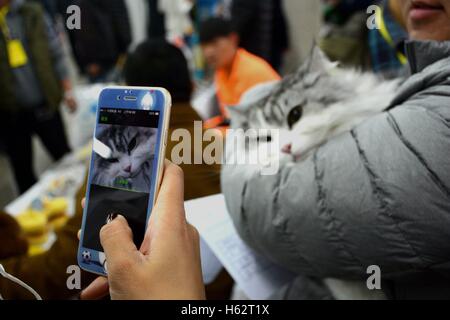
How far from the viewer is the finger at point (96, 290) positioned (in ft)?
1.37

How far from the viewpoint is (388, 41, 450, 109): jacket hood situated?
1.58 ft

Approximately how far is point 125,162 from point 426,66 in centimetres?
47

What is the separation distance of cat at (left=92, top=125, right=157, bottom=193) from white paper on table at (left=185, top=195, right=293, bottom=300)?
0.25 m

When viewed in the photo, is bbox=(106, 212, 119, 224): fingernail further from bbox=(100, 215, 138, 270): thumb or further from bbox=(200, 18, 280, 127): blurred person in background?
bbox=(200, 18, 280, 127): blurred person in background

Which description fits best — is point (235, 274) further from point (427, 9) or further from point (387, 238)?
point (427, 9)

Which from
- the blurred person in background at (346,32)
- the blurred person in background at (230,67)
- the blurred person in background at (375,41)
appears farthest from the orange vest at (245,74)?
the blurred person in background at (375,41)

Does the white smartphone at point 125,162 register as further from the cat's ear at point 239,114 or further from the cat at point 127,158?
the cat's ear at point 239,114

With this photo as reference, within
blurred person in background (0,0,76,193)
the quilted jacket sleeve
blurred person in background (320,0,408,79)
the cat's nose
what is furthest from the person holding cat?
blurred person in background (0,0,76,193)

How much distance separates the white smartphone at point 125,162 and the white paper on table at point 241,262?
24cm

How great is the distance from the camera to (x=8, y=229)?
0.81 m

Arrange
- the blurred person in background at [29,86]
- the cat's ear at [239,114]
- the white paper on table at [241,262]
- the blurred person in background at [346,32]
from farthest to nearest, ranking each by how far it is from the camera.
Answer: the blurred person in background at [29,86] < the blurred person in background at [346,32] < the cat's ear at [239,114] < the white paper on table at [241,262]
